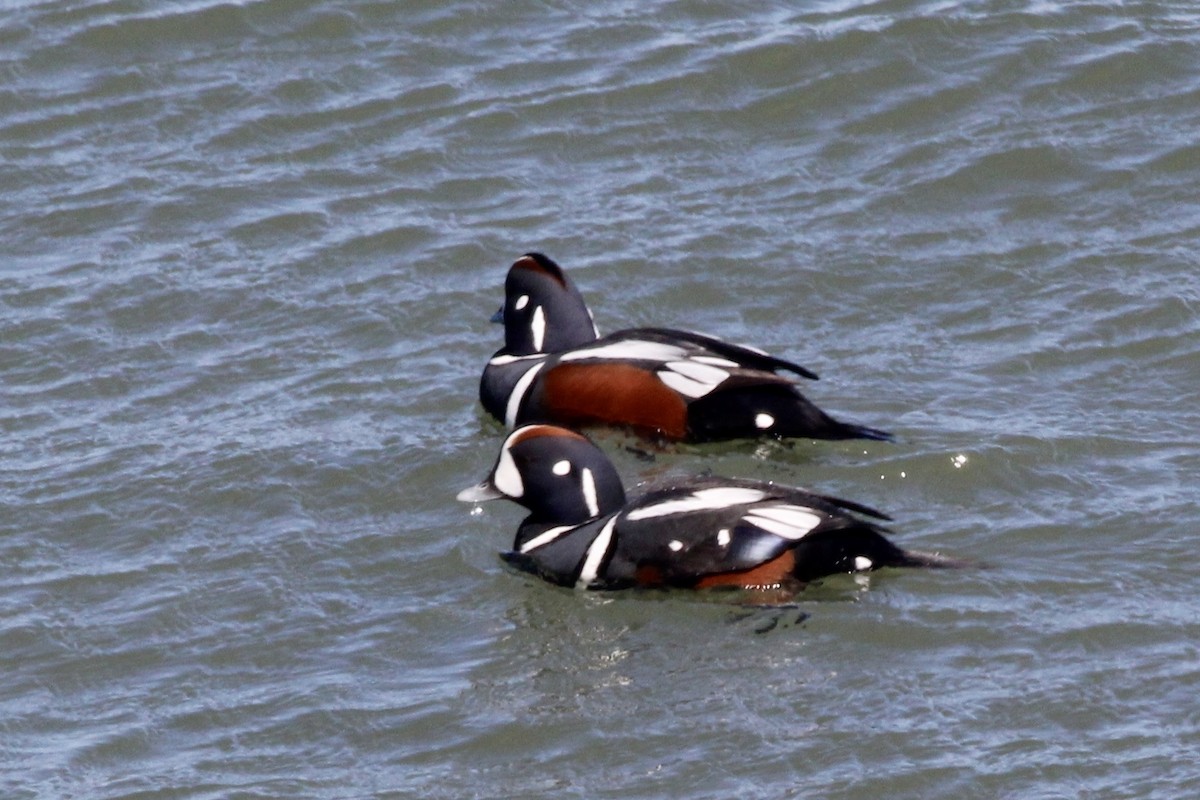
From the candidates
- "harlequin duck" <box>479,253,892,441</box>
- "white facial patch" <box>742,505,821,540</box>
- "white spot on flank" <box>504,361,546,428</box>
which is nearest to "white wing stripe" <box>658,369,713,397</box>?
"harlequin duck" <box>479,253,892,441</box>

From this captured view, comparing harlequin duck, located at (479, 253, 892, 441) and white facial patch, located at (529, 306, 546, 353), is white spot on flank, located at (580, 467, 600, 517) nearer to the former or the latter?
harlequin duck, located at (479, 253, 892, 441)

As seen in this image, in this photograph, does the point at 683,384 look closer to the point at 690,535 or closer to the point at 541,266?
the point at 541,266

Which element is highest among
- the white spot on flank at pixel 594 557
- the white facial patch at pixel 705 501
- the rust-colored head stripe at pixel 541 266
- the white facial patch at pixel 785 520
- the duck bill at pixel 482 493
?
the rust-colored head stripe at pixel 541 266

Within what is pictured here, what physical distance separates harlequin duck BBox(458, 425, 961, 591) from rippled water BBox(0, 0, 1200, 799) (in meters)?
0.12

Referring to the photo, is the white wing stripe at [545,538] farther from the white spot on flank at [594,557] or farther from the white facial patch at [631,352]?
the white facial patch at [631,352]

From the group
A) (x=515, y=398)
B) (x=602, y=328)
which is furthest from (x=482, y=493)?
(x=602, y=328)

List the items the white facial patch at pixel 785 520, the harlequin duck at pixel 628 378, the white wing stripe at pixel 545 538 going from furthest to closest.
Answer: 1. the harlequin duck at pixel 628 378
2. the white wing stripe at pixel 545 538
3. the white facial patch at pixel 785 520

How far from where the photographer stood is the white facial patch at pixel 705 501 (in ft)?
25.8

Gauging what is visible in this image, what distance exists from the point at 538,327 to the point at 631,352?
29.3 inches

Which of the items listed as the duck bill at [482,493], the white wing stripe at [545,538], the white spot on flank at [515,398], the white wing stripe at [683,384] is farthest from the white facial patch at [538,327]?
the white wing stripe at [545,538]

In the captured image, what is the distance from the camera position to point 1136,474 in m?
8.27

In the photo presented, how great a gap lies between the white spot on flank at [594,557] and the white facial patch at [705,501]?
0.38 feet

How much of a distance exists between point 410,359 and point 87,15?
17.0 feet

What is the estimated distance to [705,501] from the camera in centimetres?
788
